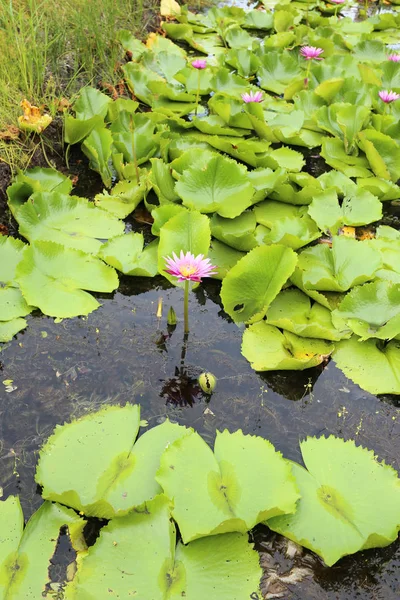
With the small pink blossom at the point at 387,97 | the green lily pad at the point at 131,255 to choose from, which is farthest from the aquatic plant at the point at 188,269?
the small pink blossom at the point at 387,97

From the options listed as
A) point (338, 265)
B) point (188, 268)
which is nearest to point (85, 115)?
point (188, 268)

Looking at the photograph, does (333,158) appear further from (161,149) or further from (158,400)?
(158,400)

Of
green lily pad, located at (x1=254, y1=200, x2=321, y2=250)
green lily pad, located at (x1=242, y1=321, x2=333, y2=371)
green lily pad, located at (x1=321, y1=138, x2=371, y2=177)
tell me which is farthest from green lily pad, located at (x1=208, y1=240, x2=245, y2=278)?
green lily pad, located at (x1=321, y1=138, x2=371, y2=177)

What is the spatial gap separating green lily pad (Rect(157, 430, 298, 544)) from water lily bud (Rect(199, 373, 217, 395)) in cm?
25

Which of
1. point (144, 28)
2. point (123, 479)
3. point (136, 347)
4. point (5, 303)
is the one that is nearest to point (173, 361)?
point (136, 347)

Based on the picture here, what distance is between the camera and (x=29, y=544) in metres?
1.57

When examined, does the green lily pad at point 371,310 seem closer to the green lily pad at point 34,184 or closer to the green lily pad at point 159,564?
the green lily pad at point 159,564

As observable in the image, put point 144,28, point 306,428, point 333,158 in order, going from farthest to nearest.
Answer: point 144,28 → point 333,158 → point 306,428

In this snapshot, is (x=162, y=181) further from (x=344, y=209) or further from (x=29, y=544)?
(x=29, y=544)

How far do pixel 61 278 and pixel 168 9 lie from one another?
173 inches

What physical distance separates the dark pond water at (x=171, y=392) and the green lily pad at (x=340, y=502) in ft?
0.25

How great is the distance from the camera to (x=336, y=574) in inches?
62.3

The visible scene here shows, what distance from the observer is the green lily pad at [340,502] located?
1.59 metres

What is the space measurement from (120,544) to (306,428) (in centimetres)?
84
